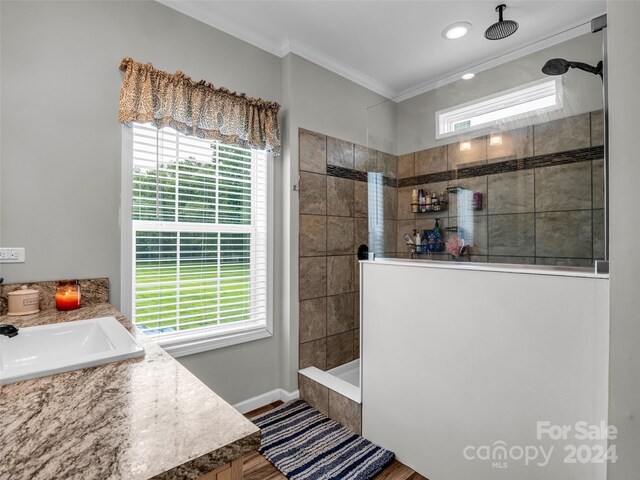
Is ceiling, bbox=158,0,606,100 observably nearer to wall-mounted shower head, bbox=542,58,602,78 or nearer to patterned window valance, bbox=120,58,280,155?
wall-mounted shower head, bbox=542,58,602,78

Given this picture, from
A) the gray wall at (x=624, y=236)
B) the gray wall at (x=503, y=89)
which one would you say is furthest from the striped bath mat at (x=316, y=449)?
the gray wall at (x=503, y=89)

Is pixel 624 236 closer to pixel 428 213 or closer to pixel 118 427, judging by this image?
pixel 428 213

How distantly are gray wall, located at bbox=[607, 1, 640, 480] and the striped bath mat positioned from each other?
1108 millimetres

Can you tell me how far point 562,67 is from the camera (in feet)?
4.91

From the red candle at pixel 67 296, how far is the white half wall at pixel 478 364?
157cm

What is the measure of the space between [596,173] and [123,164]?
7.61 ft

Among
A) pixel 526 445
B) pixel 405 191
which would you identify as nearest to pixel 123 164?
pixel 405 191

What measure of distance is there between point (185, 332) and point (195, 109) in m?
1.46

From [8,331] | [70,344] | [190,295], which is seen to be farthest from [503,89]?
[8,331]

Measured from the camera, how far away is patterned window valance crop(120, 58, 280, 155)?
1.87 m

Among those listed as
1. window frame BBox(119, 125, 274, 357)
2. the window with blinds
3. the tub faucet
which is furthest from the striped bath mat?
the tub faucet

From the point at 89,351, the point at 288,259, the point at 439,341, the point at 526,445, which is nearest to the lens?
the point at 89,351

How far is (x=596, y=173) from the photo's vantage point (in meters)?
1.28

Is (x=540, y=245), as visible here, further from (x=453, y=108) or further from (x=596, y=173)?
(x=453, y=108)
